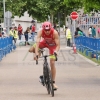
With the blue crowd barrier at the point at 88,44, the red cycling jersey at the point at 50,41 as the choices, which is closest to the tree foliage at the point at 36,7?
the blue crowd barrier at the point at 88,44

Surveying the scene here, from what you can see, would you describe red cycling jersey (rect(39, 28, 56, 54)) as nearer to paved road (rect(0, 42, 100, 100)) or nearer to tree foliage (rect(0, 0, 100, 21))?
paved road (rect(0, 42, 100, 100))

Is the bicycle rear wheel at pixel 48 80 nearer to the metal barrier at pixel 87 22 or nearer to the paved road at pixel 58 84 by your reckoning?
the paved road at pixel 58 84

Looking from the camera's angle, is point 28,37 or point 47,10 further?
point 47,10

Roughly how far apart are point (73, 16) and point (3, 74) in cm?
2178

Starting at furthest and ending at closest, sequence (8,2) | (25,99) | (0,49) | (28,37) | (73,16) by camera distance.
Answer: (8,2) → (28,37) → (73,16) → (0,49) → (25,99)

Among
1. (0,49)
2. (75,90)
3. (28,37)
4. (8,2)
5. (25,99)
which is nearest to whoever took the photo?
(25,99)

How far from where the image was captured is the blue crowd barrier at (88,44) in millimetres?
26266

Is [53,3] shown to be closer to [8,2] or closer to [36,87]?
[8,2]

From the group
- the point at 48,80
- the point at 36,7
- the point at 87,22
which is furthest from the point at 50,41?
the point at 36,7

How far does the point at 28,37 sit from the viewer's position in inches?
1977

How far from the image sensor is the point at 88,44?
29953 mm

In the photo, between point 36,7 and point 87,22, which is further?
point 36,7

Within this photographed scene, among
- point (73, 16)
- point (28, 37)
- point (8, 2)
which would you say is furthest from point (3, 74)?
point (8, 2)

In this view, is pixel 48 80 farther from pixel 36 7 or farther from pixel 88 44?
pixel 36 7
